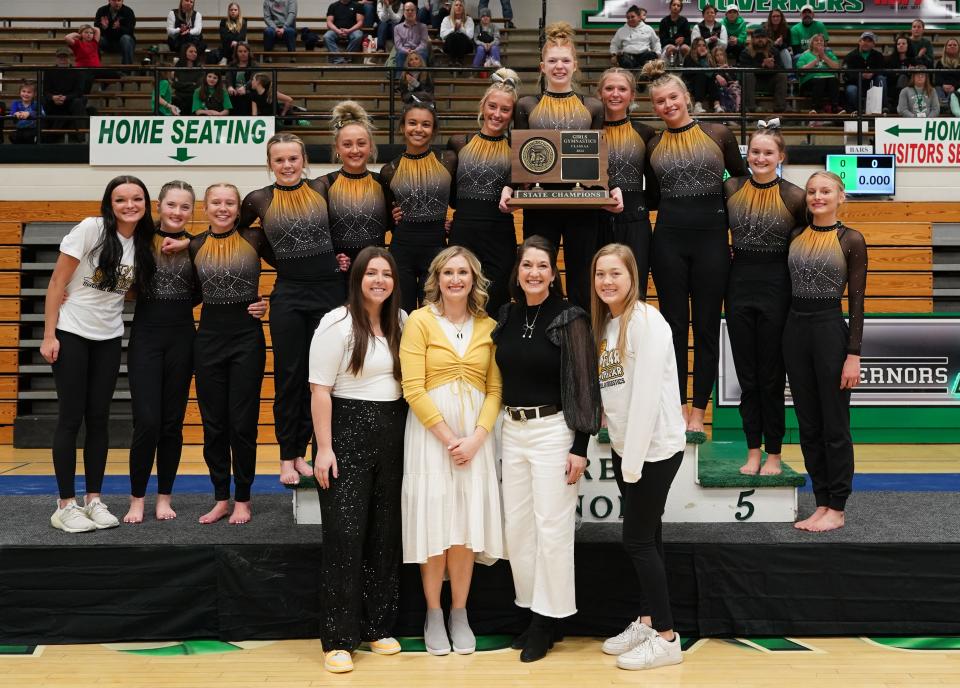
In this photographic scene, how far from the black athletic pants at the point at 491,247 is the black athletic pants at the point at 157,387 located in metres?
1.22

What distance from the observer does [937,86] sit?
8.96 meters

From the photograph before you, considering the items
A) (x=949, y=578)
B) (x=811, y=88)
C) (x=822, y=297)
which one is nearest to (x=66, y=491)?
(x=822, y=297)

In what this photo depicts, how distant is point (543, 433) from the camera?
128 inches

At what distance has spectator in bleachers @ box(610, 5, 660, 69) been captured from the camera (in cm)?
927

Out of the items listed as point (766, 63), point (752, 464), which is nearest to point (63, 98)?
point (766, 63)

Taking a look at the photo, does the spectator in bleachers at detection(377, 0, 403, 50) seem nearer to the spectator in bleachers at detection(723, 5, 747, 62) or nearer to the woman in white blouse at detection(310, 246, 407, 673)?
the spectator in bleachers at detection(723, 5, 747, 62)

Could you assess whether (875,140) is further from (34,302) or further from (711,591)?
(34,302)

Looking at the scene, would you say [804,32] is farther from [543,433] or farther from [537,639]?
[537,639]

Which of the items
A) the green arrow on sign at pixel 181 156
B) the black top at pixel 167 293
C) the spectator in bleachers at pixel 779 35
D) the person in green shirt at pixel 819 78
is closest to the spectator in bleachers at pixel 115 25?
the green arrow on sign at pixel 181 156

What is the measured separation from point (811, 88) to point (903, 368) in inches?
121

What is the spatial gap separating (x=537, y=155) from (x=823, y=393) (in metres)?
1.47

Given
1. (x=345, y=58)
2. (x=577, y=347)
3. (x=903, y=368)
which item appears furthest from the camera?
(x=345, y=58)

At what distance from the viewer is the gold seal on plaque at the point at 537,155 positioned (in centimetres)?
373

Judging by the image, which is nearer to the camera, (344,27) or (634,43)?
(634,43)
